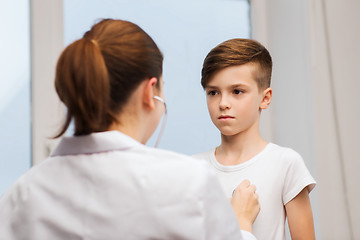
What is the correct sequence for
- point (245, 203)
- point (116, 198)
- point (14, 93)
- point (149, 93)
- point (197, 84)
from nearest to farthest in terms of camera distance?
1. point (116, 198)
2. point (149, 93)
3. point (245, 203)
4. point (14, 93)
5. point (197, 84)

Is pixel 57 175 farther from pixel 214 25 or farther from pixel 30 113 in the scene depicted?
pixel 214 25

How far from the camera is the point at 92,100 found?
0.75 m

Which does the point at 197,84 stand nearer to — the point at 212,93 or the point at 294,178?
the point at 212,93

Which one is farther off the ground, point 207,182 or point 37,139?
point 207,182

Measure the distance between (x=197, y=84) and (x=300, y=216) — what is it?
117 cm

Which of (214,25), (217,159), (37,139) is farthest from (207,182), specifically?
(214,25)

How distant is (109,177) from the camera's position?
739 mm

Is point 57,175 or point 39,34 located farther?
point 39,34

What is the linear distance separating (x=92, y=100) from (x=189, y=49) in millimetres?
1526

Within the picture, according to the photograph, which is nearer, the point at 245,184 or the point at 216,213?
the point at 216,213

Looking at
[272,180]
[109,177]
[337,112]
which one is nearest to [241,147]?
[272,180]

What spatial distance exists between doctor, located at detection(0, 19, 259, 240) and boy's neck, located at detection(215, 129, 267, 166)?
1.64ft

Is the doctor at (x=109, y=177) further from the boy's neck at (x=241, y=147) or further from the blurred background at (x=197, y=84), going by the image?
the blurred background at (x=197, y=84)

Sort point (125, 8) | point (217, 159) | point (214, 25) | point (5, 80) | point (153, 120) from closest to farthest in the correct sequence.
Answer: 1. point (153, 120)
2. point (217, 159)
3. point (5, 80)
4. point (125, 8)
5. point (214, 25)
